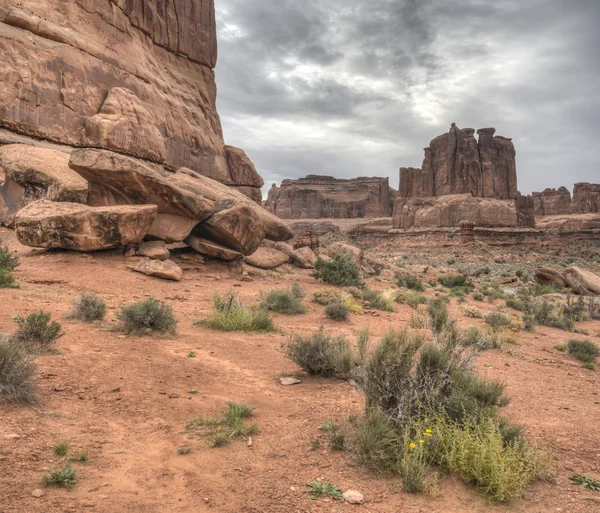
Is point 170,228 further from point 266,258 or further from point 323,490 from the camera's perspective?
point 323,490

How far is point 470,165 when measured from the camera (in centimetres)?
7494

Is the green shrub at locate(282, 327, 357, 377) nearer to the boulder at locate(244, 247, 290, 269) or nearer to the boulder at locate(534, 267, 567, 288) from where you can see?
the boulder at locate(244, 247, 290, 269)

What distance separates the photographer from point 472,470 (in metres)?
3.16

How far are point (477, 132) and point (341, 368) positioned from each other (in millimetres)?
83419

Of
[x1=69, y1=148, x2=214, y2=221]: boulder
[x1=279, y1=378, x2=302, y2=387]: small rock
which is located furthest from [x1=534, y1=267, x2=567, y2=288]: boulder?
[x1=279, y1=378, x2=302, y2=387]: small rock

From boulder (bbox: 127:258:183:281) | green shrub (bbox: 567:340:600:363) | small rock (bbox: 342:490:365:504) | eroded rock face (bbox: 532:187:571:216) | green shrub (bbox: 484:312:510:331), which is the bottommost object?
green shrub (bbox: 567:340:600:363)

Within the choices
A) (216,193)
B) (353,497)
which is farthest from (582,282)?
(353,497)

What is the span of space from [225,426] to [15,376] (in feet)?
6.85

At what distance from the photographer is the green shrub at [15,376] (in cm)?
383

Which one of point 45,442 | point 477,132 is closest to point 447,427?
point 45,442

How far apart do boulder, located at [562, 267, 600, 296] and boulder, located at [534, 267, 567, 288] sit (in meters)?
0.33

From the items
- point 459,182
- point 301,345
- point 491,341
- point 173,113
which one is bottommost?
point 491,341

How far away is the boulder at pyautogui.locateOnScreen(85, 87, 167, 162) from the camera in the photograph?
1738 centimetres

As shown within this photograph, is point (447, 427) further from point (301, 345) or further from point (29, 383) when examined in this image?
point (29, 383)
